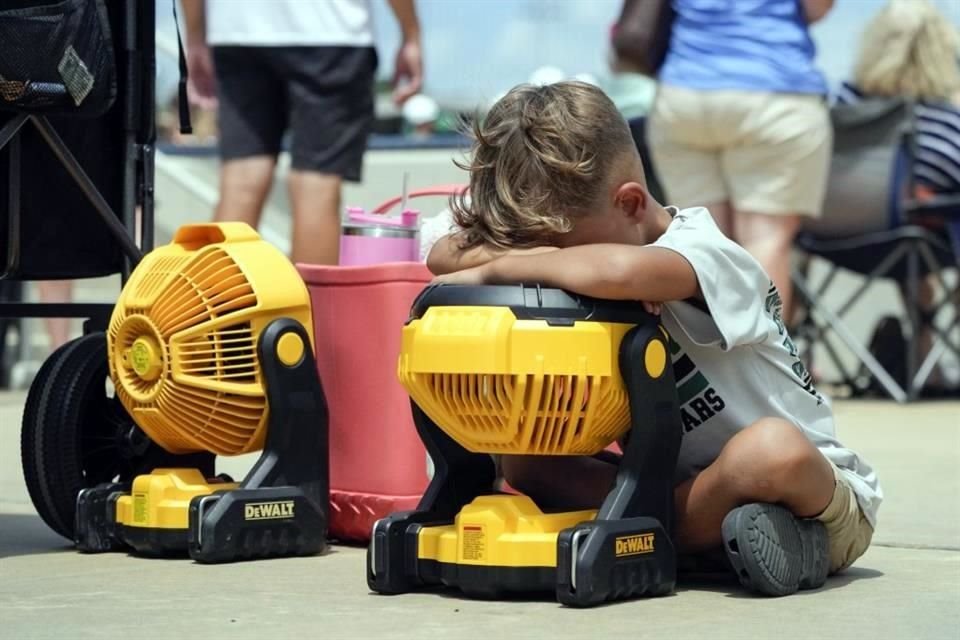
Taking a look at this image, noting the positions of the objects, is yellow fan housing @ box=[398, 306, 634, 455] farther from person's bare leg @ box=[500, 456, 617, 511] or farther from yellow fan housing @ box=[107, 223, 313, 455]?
yellow fan housing @ box=[107, 223, 313, 455]

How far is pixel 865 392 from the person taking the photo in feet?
25.5

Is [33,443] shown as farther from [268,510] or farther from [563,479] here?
[563,479]

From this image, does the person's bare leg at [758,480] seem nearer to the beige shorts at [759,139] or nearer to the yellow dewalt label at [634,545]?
the yellow dewalt label at [634,545]

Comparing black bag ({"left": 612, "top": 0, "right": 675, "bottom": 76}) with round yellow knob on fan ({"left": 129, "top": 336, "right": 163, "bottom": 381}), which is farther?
black bag ({"left": 612, "top": 0, "right": 675, "bottom": 76})

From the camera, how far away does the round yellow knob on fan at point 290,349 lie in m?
3.16

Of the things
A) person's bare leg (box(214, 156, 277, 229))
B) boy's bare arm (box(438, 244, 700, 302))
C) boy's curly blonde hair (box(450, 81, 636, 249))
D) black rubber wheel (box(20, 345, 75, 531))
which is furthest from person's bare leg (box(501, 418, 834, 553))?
person's bare leg (box(214, 156, 277, 229))

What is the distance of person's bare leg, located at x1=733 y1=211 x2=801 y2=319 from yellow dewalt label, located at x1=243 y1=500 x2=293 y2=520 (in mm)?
2655

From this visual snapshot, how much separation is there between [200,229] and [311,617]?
95 cm

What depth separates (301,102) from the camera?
487 centimetres

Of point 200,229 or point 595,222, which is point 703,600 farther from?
point 200,229

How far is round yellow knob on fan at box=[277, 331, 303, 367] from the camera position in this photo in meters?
3.16

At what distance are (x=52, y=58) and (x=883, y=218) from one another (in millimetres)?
4501

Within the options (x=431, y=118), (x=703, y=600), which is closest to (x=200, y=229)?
(x=703, y=600)

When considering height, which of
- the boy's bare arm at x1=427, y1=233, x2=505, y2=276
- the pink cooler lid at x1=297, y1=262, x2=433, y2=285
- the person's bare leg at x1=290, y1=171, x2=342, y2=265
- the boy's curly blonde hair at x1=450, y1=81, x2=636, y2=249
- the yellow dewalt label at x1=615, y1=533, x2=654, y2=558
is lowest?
the person's bare leg at x1=290, y1=171, x2=342, y2=265
